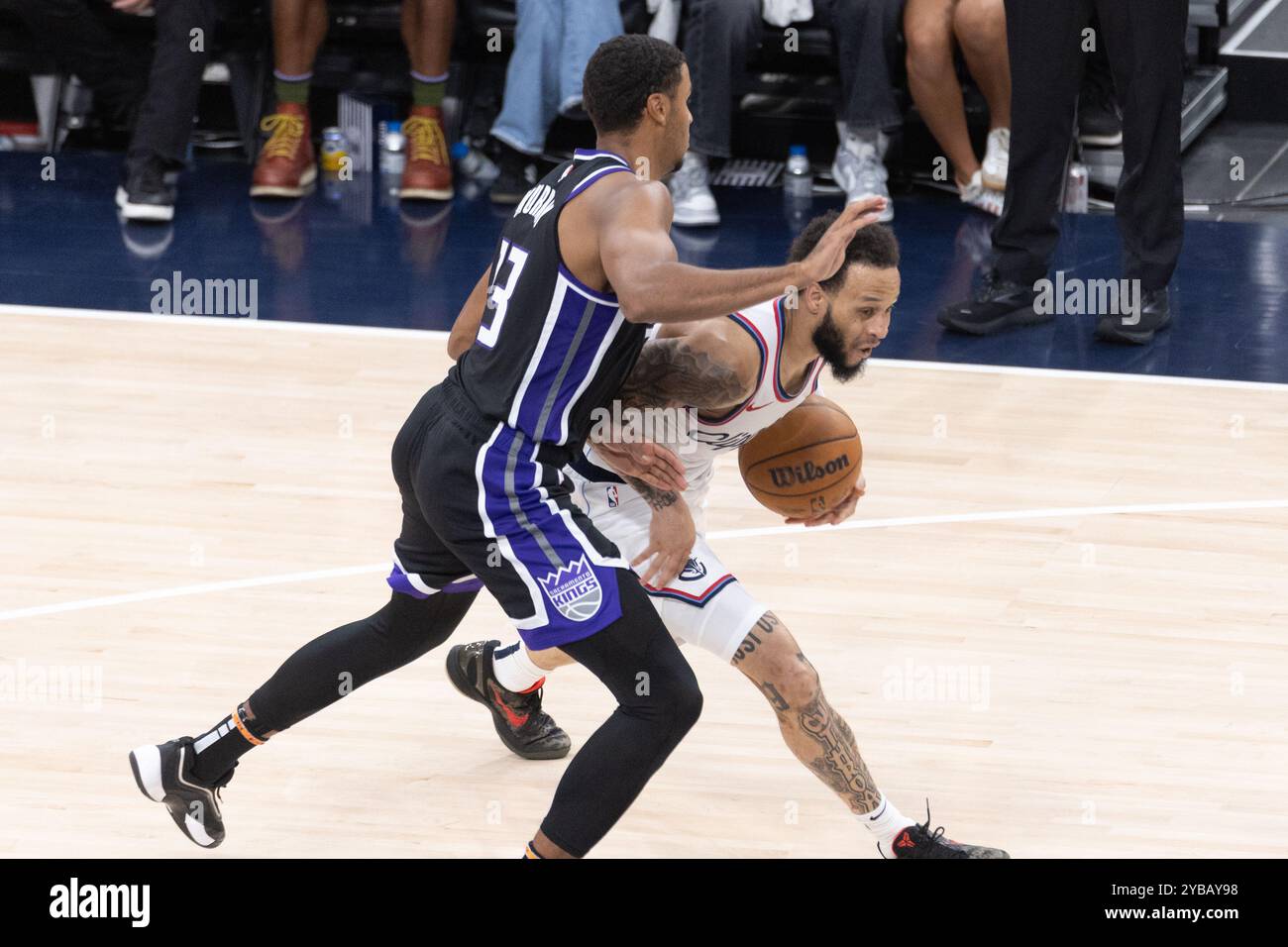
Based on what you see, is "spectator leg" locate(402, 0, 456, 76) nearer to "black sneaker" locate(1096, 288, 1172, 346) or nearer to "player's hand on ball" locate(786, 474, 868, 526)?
"black sneaker" locate(1096, 288, 1172, 346)

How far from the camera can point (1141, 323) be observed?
7031 mm

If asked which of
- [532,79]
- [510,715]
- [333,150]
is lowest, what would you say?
[333,150]

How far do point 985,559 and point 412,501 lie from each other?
2.22 metres

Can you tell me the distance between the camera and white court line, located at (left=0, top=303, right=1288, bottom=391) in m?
6.67

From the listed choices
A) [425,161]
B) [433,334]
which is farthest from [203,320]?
[425,161]

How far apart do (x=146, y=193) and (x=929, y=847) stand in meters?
5.55

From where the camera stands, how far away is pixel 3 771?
13.5 ft

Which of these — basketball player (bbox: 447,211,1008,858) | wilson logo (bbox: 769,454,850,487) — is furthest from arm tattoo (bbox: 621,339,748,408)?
wilson logo (bbox: 769,454,850,487)

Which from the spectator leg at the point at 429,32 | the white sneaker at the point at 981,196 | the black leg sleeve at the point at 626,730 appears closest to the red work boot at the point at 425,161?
the spectator leg at the point at 429,32

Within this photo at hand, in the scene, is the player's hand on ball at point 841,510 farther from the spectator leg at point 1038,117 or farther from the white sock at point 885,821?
the spectator leg at point 1038,117

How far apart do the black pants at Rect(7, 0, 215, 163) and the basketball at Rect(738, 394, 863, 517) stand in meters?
4.94

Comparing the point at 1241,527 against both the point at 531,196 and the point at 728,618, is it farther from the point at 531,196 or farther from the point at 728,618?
the point at 531,196

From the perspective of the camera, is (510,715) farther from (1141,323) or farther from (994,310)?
(1141,323)

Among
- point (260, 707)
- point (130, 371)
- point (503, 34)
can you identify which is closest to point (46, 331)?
point (130, 371)
